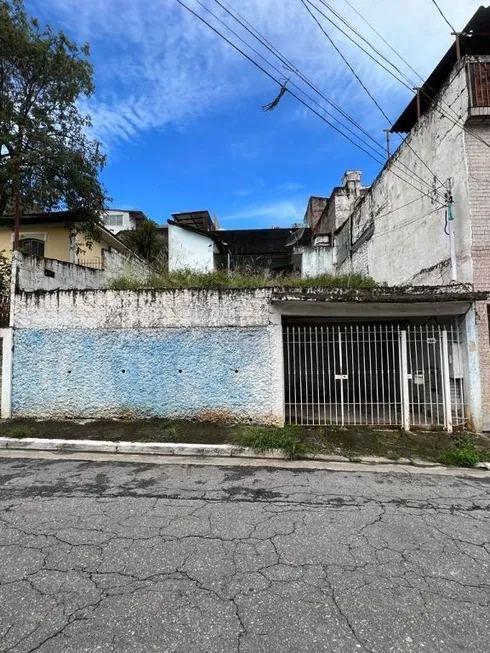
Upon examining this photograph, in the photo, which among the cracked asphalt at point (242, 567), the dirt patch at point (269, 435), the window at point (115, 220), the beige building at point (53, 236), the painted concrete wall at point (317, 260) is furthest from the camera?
the window at point (115, 220)

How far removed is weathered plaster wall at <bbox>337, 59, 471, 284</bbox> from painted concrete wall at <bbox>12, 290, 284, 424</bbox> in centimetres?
433

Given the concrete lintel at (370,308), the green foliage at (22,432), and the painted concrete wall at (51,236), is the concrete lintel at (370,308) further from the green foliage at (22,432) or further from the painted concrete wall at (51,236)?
the painted concrete wall at (51,236)

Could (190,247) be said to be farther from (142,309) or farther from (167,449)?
(167,449)

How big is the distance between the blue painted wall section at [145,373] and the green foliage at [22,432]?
0.73 metres

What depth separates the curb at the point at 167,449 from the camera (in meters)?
6.35

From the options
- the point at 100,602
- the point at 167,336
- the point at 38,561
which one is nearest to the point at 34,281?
the point at 167,336

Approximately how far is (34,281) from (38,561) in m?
8.22

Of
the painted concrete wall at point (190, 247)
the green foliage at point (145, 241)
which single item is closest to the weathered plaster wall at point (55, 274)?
the painted concrete wall at point (190, 247)

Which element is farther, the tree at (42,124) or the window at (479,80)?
the tree at (42,124)

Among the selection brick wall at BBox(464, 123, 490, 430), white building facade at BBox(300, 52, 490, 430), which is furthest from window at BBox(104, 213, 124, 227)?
brick wall at BBox(464, 123, 490, 430)

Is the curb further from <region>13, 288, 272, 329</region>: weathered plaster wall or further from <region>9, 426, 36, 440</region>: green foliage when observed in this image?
<region>13, 288, 272, 329</region>: weathered plaster wall

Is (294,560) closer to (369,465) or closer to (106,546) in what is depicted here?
(106,546)

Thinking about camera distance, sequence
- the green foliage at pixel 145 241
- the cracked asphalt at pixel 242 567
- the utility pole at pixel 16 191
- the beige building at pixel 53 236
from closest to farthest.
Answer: the cracked asphalt at pixel 242 567, the utility pole at pixel 16 191, the beige building at pixel 53 236, the green foliage at pixel 145 241

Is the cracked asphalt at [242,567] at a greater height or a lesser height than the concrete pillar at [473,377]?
lesser
